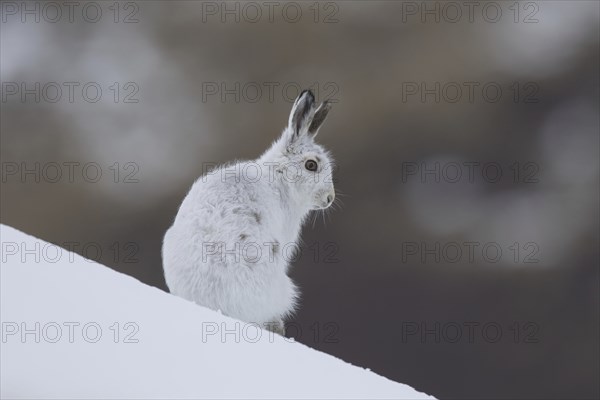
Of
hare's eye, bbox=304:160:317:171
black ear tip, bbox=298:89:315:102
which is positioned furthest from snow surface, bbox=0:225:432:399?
black ear tip, bbox=298:89:315:102

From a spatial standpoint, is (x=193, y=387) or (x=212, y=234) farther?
(x=212, y=234)

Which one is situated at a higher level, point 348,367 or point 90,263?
point 90,263

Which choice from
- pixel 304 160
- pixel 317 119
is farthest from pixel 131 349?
pixel 317 119

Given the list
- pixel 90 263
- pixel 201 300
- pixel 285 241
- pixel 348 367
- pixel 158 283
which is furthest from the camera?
pixel 158 283

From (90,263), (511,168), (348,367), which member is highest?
(511,168)

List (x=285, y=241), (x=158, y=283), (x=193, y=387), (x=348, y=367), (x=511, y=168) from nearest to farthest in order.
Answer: (x=193, y=387), (x=348, y=367), (x=285, y=241), (x=158, y=283), (x=511, y=168)

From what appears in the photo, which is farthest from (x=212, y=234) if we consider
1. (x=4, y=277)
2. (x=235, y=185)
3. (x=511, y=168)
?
(x=511, y=168)

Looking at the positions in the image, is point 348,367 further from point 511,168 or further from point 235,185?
point 511,168
